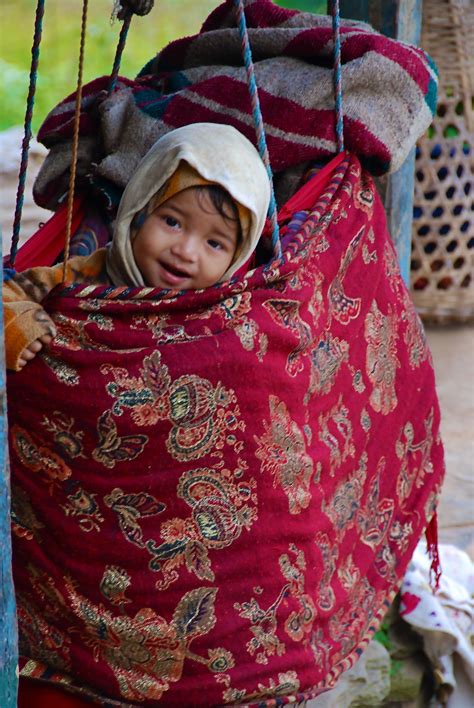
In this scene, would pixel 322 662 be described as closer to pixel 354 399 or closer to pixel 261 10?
pixel 354 399

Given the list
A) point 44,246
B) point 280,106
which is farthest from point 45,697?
point 280,106

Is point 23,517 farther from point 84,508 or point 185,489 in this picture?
point 185,489

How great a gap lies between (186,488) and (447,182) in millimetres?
3169

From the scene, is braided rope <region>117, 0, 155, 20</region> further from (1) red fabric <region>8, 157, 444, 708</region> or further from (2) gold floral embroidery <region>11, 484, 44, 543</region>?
(2) gold floral embroidery <region>11, 484, 44, 543</region>

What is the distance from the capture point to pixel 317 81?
2.40 metres

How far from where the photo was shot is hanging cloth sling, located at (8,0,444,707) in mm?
1783

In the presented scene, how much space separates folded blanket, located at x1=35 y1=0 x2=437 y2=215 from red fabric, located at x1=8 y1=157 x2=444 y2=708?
31 centimetres

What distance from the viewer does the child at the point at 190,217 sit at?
2.03m

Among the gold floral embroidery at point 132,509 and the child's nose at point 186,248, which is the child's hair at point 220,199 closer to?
the child's nose at point 186,248

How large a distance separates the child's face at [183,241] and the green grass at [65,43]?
17.6 feet

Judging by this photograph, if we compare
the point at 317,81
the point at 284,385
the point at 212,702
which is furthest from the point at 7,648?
the point at 317,81

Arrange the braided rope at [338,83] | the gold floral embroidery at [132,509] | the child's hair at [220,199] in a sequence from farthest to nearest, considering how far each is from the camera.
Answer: the braided rope at [338,83]
the child's hair at [220,199]
the gold floral embroidery at [132,509]

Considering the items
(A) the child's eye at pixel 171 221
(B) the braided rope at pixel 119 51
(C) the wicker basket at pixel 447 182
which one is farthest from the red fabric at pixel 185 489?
(C) the wicker basket at pixel 447 182

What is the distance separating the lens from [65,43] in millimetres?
7648
